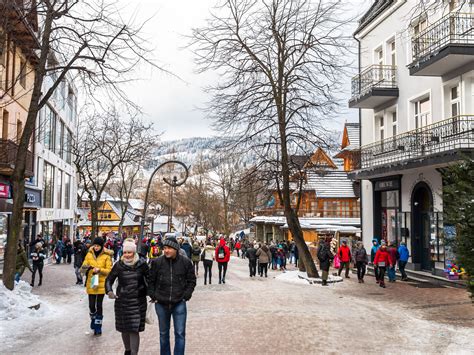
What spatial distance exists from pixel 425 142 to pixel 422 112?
288 cm

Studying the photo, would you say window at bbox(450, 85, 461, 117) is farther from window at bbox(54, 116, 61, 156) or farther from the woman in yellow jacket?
window at bbox(54, 116, 61, 156)

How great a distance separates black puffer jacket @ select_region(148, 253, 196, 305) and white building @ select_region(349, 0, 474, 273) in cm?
1101

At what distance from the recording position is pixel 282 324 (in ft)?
33.5

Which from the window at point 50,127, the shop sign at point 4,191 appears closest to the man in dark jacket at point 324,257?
the shop sign at point 4,191

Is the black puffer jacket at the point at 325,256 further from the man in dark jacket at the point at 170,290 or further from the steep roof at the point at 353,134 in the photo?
the steep roof at the point at 353,134

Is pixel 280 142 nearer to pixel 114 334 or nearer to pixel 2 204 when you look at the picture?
pixel 2 204

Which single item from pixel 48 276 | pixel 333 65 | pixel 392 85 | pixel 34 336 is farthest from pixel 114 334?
pixel 392 85

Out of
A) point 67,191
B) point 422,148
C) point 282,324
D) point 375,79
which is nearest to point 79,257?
point 282,324

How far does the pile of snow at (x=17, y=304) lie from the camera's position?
33.4 ft

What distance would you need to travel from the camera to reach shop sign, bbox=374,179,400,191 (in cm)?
2334

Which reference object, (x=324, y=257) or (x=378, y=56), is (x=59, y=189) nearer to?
(x=378, y=56)

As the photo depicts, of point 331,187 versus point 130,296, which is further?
point 331,187

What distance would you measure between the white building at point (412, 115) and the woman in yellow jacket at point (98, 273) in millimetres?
10690

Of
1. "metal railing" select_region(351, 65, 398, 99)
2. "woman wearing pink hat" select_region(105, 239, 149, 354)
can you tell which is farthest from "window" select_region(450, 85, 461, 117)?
"woman wearing pink hat" select_region(105, 239, 149, 354)
